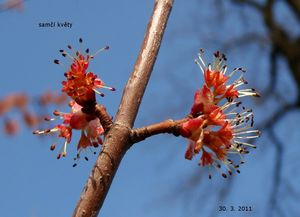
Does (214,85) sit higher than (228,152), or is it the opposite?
(214,85)

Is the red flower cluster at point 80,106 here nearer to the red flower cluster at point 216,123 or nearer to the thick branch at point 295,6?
the red flower cluster at point 216,123

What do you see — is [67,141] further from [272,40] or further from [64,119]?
[272,40]

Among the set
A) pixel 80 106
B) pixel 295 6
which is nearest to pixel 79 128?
pixel 80 106

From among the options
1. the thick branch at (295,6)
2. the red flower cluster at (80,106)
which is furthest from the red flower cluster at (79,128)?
the thick branch at (295,6)

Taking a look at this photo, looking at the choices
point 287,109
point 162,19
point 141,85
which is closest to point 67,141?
point 141,85

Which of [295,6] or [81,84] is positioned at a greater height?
Result: [295,6]

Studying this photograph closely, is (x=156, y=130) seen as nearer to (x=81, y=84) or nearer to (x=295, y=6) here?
(x=81, y=84)

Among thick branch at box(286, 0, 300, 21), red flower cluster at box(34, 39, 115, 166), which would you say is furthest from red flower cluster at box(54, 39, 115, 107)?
thick branch at box(286, 0, 300, 21)
